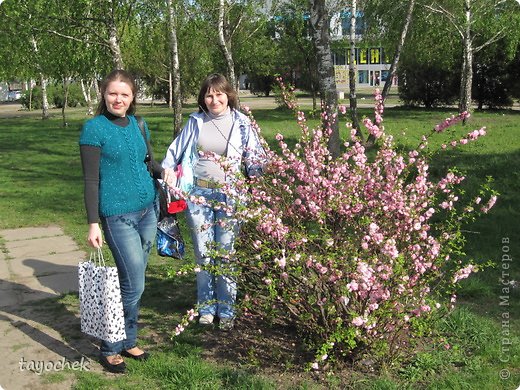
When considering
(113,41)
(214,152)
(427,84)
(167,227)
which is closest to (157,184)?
(167,227)

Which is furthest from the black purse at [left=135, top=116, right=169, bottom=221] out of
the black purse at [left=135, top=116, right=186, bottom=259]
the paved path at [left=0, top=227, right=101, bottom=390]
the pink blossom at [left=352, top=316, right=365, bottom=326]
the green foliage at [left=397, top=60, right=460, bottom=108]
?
the green foliage at [left=397, top=60, right=460, bottom=108]

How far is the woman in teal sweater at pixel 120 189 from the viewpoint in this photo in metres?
3.61

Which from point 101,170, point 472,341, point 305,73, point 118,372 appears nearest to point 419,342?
point 472,341

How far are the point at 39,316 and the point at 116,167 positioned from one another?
1904 mm

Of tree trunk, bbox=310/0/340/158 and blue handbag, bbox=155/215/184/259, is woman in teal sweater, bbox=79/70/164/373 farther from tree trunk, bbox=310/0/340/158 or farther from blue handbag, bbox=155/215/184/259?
tree trunk, bbox=310/0/340/158

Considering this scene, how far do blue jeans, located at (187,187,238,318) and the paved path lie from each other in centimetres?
95

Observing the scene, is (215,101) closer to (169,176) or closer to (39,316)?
(169,176)

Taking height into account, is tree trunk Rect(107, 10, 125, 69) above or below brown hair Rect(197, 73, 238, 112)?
above

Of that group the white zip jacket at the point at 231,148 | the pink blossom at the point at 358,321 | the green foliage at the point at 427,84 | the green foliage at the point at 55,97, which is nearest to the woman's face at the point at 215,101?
the white zip jacket at the point at 231,148

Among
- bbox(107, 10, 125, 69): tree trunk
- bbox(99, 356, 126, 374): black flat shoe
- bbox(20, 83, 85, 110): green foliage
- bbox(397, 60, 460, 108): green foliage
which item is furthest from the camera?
bbox(20, 83, 85, 110): green foliage

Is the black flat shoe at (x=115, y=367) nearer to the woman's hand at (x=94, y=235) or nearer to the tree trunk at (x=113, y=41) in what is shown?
the woman's hand at (x=94, y=235)

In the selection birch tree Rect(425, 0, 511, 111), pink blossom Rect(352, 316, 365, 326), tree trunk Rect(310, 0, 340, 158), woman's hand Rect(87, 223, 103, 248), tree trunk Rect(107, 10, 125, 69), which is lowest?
pink blossom Rect(352, 316, 365, 326)

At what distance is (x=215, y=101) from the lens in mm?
4320

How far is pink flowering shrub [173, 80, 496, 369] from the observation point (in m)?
3.37
